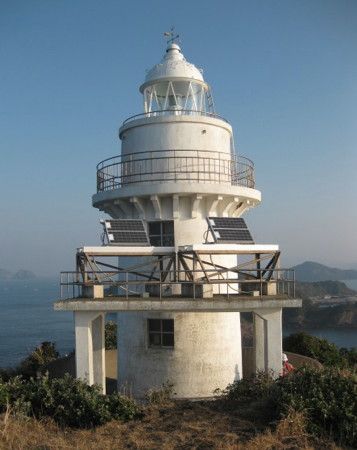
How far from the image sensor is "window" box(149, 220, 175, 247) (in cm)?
1405

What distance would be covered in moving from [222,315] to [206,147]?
5.02 m

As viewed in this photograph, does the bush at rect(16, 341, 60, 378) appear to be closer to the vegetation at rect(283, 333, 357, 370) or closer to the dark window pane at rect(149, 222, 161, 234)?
the dark window pane at rect(149, 222, 161, 234)

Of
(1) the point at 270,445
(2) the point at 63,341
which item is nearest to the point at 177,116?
(1) the point at 270,445

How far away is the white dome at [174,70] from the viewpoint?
15.3 metres

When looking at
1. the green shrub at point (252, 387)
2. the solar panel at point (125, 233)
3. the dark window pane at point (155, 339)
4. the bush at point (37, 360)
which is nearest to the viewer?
the green shrub at point (252, 387)

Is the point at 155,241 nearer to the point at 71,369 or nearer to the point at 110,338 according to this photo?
the point at 71,369

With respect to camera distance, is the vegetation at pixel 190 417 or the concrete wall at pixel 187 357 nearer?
the vegetation at pixel 190 417

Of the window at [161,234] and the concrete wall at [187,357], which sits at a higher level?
the window at [161,234]

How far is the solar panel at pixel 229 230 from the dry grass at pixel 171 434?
4656mm

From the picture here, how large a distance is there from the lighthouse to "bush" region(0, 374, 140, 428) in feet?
8.78

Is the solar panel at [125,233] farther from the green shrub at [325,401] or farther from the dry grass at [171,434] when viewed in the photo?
the green shrub at [325,401]

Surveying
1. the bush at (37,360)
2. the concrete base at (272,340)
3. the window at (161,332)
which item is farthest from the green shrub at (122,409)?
the bush at (37,360)

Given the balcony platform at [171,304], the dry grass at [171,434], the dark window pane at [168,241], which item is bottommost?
the dry grass at [171,434]

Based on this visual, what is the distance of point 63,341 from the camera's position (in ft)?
219
